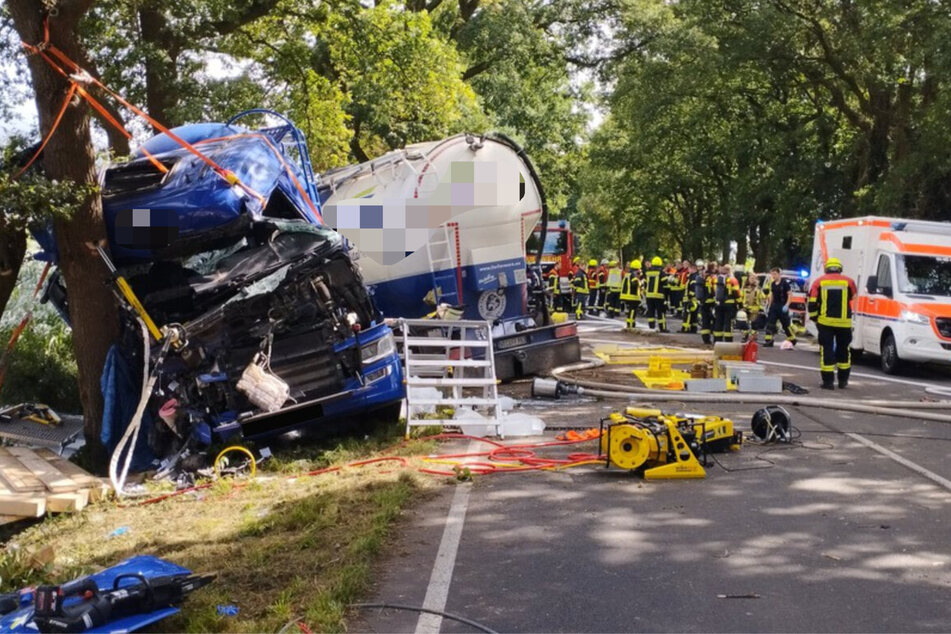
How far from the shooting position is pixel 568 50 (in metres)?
33.2

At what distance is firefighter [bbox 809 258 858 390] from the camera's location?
13.2 metres

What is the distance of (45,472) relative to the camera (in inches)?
314

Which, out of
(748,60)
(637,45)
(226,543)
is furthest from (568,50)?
(226,543)

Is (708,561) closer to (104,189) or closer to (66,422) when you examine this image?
(104,189)

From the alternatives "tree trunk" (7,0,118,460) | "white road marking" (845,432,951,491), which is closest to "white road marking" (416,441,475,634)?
"white road marking" (845,432,951,491)

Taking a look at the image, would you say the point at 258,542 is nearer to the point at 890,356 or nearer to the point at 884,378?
the point at 884,378

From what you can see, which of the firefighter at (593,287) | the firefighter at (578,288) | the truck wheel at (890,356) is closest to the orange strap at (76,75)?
the truck wheel at (890,356)

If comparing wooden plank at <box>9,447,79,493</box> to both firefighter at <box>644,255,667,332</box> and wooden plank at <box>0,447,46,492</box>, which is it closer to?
wooden plank at <box>0,447,46,492</box>

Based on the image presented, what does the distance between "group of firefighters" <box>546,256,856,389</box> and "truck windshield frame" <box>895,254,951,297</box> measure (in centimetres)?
97

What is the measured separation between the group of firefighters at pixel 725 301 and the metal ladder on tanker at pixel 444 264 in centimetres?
513

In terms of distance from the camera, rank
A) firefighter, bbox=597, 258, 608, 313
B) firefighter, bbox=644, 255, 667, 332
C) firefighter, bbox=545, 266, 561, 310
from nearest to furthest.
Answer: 1. firefighter, bbox=644, 255, 667, 332
2. firefighter, bbox=545, 266, 561, 310
3. firefighter, bbox=597, 258, 608, 313

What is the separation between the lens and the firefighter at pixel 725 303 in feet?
61.6

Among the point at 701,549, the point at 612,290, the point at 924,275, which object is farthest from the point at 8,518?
the point at 612,290

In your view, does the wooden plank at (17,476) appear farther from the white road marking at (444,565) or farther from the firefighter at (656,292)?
the firefighter at (656,292)
